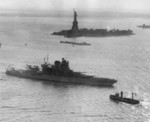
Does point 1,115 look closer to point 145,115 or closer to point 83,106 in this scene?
point 83,106

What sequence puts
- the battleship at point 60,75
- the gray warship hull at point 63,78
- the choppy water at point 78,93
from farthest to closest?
the battleship at point 60,75 → the gray warship hull at point 63,78 → the choppy water at point 78,93

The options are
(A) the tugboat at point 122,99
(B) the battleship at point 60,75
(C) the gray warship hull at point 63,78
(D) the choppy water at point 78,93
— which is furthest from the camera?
(B) the battleship at point 60,75

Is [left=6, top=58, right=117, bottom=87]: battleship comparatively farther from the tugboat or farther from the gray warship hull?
the tugboat

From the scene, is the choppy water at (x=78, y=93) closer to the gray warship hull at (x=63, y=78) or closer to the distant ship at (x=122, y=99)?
the distant ship at (x=122, y=99)

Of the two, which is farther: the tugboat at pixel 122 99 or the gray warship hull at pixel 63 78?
the gray warship hull at pixel 63 78

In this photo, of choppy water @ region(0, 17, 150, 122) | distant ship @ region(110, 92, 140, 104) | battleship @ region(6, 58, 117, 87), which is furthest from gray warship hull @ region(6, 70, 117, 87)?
distant ship @ region(110, 92, 140, 104)

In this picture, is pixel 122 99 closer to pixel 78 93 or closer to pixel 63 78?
pixel 78 93

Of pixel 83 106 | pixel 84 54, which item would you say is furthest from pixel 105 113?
pixel 84 54

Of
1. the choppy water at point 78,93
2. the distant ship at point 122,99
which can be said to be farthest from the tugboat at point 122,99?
the choppy water at point 78,93

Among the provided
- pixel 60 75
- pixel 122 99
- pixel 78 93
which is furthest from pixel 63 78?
pixel 122 99
